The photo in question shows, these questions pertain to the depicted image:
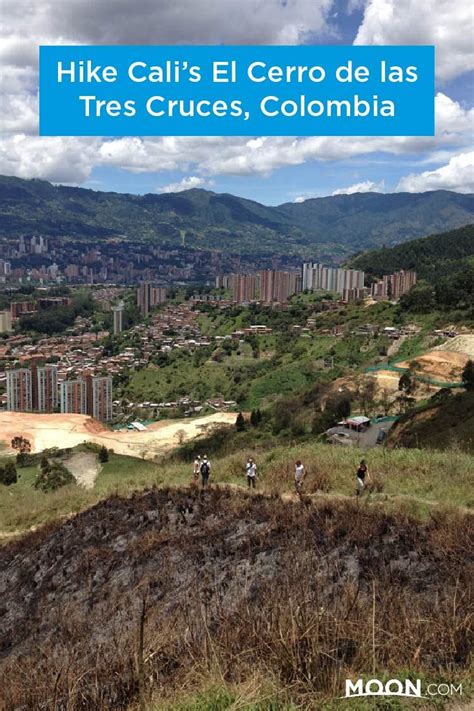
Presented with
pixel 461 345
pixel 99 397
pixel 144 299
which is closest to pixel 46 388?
pixel 99 397

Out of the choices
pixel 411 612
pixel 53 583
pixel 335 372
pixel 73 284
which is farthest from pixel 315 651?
pixel 73 284

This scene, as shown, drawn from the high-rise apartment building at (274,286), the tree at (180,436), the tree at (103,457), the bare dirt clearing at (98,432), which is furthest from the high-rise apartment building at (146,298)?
the tree at (103,457)

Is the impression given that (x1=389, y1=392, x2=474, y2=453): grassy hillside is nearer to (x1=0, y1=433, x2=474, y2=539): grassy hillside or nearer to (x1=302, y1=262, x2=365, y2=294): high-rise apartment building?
(x1=0, y1=433, x2=474, y2=539): grassy hillside

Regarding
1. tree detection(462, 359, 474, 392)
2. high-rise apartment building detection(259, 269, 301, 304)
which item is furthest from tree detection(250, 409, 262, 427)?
high-rise apartment building detection(259, 269, 301, 304)

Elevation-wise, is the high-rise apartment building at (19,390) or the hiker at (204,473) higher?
the hiker at (204,473)

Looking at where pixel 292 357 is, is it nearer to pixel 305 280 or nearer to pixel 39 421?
pixel 39 421

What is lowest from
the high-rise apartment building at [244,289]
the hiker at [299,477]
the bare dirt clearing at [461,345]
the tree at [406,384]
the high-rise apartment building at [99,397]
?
the high-rise apartment building at [99,397]

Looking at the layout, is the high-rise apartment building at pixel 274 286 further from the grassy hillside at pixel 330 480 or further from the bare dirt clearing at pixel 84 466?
the grassy hillside at pixel 330 480

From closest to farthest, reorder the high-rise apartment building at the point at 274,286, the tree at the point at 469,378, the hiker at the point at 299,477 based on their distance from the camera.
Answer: the hiker at the point at 299,477, the tree at the point at 469,378, the high-rise apartment building at the point at 274,286
